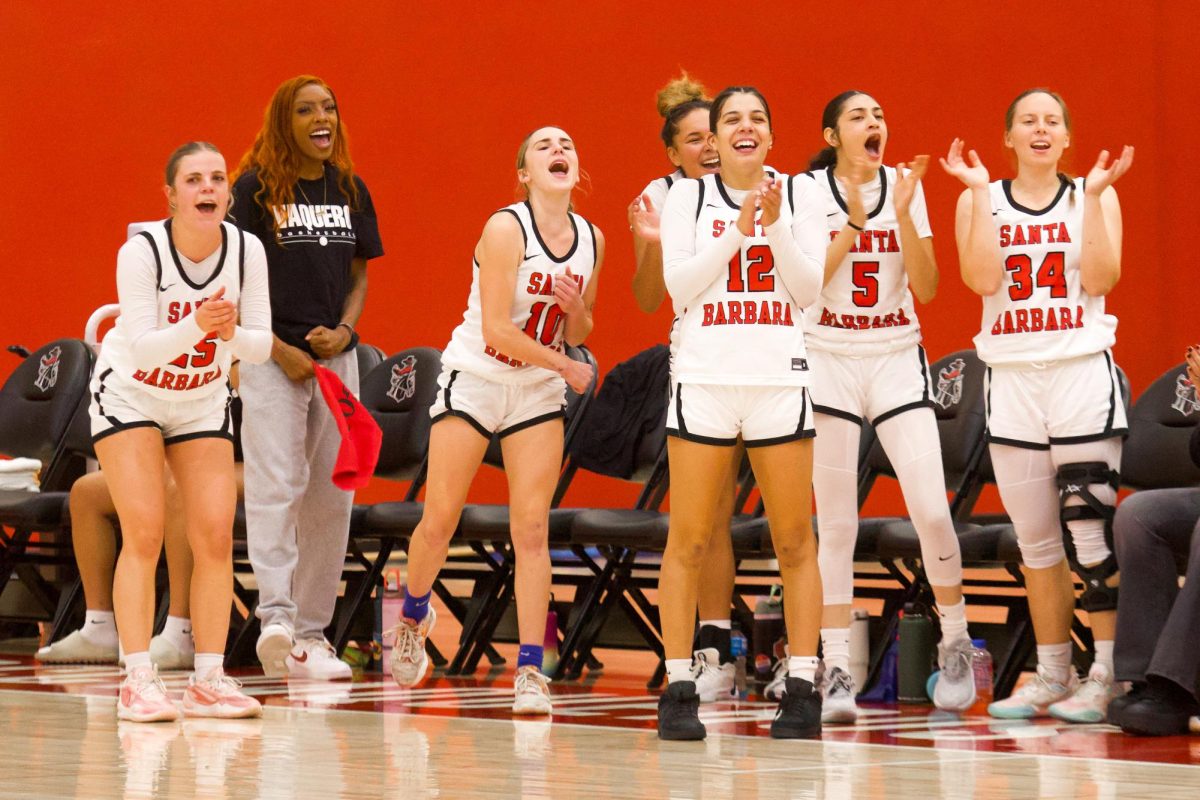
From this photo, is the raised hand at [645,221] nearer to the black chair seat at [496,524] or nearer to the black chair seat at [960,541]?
the black chair seat at [960,541]

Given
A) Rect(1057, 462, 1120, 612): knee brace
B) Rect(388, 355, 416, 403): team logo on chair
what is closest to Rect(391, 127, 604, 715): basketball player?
Rect(1057, 462, 1120, 612): knee brace

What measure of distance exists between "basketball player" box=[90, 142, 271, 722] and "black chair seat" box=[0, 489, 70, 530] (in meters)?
2.33

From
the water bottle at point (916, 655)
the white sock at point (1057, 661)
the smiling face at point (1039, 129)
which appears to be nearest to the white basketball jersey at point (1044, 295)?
the smiling face at point (1039, 129)

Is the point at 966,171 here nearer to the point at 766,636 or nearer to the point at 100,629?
the point at 766,636

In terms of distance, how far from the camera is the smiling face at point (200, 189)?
16.6 feet

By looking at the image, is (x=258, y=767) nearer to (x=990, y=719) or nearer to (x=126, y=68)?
(x=990, y=719)

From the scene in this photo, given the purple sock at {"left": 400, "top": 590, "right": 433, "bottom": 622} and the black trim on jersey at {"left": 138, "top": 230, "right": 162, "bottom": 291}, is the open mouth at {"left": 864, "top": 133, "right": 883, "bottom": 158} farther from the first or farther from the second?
the black trim on jersey at {"left": 138, "top": 230, "right": 162, "bottom": 291}

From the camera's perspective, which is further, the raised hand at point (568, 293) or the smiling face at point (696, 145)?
the smiling face at point (696, 145)

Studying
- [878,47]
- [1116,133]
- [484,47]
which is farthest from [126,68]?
[1116,133]

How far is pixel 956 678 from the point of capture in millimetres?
5312

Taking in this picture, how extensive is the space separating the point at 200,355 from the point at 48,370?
9.83 ft

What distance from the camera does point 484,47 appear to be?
9359 millimetres

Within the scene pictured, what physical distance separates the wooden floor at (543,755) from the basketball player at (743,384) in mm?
218

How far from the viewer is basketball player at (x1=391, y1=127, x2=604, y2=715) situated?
17.2 feet
